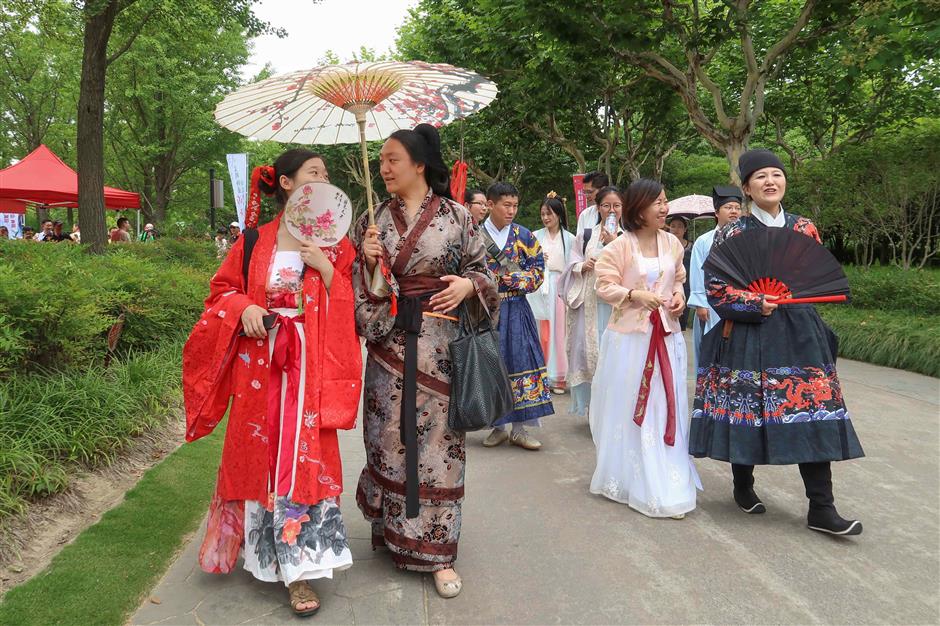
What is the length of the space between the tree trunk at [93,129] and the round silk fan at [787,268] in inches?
344

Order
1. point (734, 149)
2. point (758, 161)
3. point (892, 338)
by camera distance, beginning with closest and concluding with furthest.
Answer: point (758, 161) → point (892, 338) → point (734, 149)

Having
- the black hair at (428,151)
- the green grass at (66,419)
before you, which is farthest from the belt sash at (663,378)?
the green grass at (66,419)

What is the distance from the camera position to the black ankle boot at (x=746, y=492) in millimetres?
3934

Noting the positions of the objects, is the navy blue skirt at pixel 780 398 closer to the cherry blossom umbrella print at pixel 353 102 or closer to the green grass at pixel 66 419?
the cherry blossom umbrella print at pixel 353 102

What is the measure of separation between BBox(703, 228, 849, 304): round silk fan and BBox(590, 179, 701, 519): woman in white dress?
53cm

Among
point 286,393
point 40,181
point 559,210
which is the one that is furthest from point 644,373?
point 40,181

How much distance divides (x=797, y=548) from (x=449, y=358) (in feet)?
→ 6.82

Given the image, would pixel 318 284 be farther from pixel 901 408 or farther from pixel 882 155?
pixel 882 155

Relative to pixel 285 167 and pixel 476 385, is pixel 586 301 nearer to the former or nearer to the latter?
pixel 476 385

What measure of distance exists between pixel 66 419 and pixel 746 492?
411 cm

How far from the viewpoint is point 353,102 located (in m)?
3.06

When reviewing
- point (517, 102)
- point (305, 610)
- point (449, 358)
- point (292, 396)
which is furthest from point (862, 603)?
point (517, 102)

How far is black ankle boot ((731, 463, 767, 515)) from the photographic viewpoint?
3934 mm

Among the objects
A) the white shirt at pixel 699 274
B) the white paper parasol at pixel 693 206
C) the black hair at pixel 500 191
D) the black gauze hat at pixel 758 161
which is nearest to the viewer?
the black gauze hat at pixel 758 161
